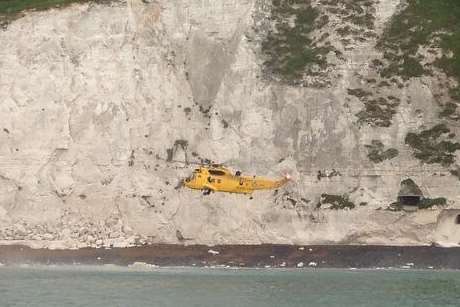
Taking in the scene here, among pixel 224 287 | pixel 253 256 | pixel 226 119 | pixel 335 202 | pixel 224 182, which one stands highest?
pixel 226 119

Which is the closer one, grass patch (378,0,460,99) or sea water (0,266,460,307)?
sea water (0,266,460,307)

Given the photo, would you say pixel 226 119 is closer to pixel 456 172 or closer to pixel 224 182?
pixel 224 182

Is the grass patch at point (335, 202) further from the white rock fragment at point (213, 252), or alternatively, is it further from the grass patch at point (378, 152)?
the white rock fragment at point (213, 252)

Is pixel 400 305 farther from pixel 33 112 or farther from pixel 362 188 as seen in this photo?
pixel 33 112

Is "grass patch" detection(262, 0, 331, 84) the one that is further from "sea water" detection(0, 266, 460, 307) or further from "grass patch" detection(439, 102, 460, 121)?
"sea water" detection(0, 266, 460, 307)

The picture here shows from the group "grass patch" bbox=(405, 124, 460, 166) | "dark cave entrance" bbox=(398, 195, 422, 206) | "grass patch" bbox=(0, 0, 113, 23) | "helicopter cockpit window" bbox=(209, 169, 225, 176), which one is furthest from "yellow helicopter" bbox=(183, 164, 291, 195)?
"grass patch" bbox=(0, 0, 113, 23)

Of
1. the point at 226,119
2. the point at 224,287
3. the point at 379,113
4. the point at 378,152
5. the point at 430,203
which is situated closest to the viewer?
the point at 224,287

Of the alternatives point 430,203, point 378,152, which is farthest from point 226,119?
point 430,203
